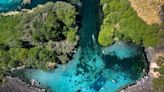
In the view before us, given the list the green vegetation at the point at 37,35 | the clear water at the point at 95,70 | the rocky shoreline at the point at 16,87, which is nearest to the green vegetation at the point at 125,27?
the clear water at the point at 95,70

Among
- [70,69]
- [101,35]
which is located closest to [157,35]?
[101,35]

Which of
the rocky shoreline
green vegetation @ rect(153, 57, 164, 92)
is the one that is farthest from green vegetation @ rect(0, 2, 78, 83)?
green vegetation @ rect(153, 57, 164, 92)

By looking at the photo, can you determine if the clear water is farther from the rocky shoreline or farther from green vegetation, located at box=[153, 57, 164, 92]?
green vegetation, located at box=[153, 57, 164, 92]

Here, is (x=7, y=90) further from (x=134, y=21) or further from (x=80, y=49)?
(x=134, y=21)

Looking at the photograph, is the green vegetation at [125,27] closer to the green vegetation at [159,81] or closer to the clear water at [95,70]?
the clear water at [95,70]

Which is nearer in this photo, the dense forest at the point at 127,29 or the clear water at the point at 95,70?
the clear water at the point at 95,70
